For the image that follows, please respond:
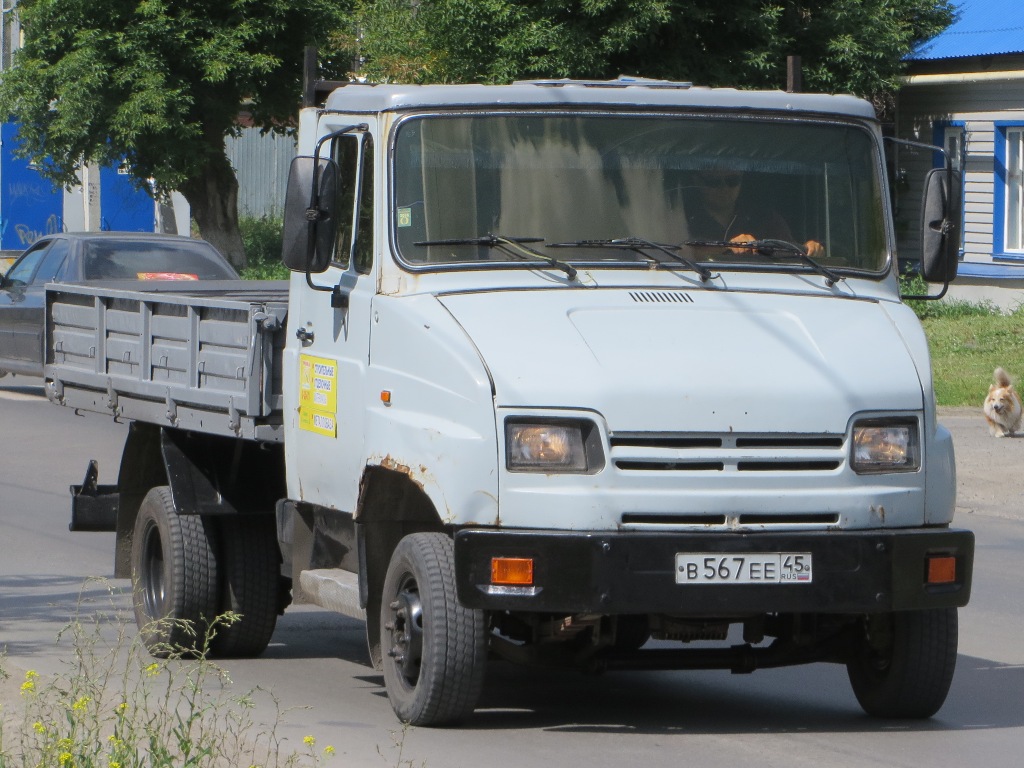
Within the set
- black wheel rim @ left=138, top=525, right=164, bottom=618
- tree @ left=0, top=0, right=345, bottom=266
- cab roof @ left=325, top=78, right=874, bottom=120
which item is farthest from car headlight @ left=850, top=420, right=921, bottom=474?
tree @ left=0, top=0, right=345, bottom=266

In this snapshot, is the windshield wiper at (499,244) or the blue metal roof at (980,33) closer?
the windshield wiper at (499,244)

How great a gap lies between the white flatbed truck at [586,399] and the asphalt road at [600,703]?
0.24 metres

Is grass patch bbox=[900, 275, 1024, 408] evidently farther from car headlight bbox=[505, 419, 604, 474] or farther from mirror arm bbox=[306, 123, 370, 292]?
car headlight bbox=[505, 419, 604, 474]

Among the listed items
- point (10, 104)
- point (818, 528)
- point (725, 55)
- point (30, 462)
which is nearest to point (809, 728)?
point (818, 528)

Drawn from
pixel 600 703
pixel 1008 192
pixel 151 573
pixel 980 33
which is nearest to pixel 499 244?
pixel 600 703

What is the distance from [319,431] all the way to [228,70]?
2228 cm

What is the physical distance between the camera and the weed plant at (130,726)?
4629 millimetres

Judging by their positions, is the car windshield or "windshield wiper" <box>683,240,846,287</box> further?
the car windshield

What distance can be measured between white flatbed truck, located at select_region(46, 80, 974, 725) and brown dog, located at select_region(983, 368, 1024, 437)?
372 inches

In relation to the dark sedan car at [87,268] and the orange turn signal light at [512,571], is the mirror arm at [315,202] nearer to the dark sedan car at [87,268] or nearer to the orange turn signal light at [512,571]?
the orange turn signal light at [512,571]

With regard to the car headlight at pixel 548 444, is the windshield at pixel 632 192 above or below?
above

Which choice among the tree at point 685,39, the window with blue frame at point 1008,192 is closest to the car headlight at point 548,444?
the tree at point 685,39

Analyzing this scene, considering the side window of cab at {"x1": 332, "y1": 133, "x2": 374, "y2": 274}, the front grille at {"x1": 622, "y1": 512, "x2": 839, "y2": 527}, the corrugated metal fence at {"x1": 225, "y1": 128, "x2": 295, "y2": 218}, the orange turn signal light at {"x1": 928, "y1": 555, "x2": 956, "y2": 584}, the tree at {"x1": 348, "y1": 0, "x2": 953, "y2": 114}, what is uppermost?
the tree at {"x1": 348, "y1": 0, "x2": 953, "y2": 114}

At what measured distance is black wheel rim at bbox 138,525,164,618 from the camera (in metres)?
8.27
